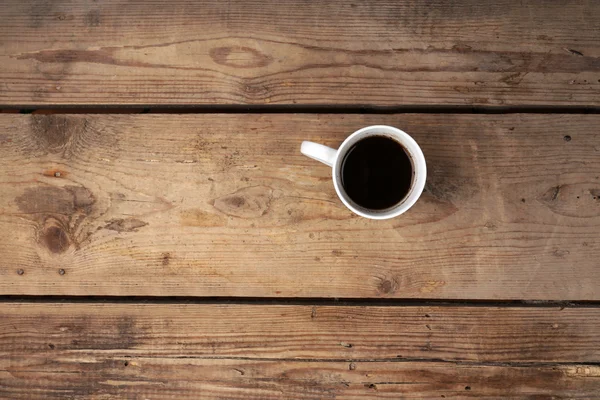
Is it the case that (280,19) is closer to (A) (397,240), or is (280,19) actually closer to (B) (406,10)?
(B) (406,10)

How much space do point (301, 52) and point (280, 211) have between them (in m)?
0.24

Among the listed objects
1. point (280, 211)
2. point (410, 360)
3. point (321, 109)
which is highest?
point (321, 109)

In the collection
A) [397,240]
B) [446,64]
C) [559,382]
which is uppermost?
[446,64]

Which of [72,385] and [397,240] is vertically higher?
[397,240]

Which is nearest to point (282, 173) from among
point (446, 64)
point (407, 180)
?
point (407, 180)

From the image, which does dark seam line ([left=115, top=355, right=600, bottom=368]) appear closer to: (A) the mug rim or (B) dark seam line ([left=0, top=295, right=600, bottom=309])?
(B) dark seam line ([left=0, top=295, right=600, bottom=309])

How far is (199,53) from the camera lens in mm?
658

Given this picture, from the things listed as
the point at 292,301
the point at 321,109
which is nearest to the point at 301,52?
the point at 321,109

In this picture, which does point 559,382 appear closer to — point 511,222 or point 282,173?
point 511,222

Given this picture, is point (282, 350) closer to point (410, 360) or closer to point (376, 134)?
point (410, 360)

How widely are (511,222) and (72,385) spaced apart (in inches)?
27.9

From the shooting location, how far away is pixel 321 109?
657 millimetres

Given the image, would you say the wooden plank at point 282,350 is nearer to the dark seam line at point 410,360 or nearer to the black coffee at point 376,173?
the dark seam line at point 410,360

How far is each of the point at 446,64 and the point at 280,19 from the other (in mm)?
258
